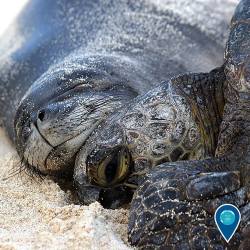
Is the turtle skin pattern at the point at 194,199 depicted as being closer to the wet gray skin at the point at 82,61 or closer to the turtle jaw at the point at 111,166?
the turtle jaw at the point at 111,166

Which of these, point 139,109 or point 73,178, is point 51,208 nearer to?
point 73,178

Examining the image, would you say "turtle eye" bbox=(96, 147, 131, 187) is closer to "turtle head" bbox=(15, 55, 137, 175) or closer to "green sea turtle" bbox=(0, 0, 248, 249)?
"green sea turtle" bbox=(0, 0, 248, 249)

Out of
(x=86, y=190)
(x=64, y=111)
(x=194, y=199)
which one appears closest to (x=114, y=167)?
(x=86, y=190)

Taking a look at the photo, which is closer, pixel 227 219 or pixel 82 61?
pixel 227 219

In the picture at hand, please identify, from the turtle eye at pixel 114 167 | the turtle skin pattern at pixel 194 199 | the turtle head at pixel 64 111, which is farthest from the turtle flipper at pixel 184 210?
the turtle head at pixel 64 111

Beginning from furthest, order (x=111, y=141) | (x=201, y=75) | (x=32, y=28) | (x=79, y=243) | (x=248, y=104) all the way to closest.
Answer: (x=32, y=28), (x=201, y=75), (x=111, y=141), (x=248, y=104), (x=79, y=243)

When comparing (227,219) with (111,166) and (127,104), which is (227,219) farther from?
(127,104)

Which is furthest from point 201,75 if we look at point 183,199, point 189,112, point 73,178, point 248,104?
point 183,199
